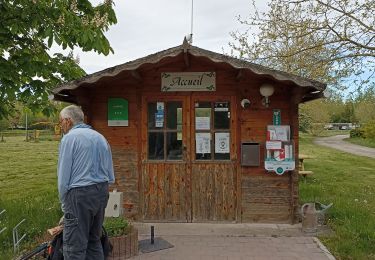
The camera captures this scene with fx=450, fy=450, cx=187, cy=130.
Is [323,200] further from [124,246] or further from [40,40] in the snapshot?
[40,40]

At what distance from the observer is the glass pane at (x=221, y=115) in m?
7.76

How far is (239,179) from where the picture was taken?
780 cm

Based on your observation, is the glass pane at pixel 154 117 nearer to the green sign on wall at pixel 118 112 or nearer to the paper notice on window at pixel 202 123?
the green sign on wall at pixel 118 112

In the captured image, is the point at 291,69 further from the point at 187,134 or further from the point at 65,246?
the point at 65,246

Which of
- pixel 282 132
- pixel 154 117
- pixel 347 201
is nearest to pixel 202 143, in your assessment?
pixel 154 117

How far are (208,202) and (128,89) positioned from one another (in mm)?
2422

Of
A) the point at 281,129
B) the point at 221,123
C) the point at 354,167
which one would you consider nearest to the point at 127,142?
the point at 221,123

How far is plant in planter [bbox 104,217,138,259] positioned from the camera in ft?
19.3

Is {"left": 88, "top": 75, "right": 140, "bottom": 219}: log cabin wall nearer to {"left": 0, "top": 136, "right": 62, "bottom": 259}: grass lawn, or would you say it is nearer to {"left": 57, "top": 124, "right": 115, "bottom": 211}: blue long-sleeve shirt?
{"left": 0, "top": 136, "right": 62, "bottom": 259}: grass lawn

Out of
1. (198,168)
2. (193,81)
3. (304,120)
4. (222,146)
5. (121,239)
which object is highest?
(304,120)

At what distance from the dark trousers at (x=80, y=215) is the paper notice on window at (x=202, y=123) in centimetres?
354

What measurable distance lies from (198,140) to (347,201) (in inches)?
173

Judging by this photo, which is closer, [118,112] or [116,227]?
[116,227]

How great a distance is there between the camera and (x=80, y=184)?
14.0ft
